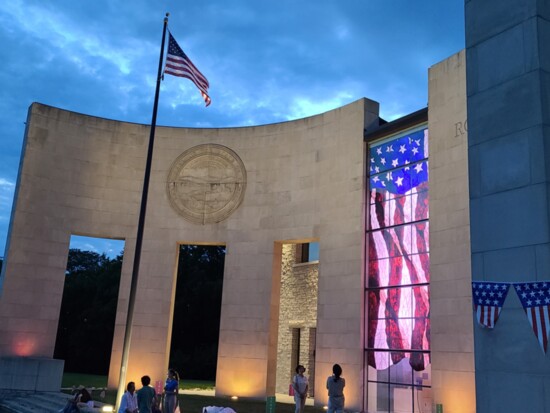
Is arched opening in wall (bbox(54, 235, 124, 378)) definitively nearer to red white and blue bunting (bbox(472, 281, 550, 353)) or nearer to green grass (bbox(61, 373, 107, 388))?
green grass (bbox(61, 373, 107, 388))

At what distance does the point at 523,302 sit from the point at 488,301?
601 mm

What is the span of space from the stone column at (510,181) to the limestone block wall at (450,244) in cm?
726

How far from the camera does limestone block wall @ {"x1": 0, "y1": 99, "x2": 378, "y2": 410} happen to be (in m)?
21.6

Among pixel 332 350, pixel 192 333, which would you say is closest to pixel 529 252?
pixel 332 350

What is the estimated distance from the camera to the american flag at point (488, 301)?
891 cm

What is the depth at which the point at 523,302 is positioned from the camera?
857 cm

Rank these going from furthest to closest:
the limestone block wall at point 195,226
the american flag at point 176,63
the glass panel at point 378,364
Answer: the limestone block wall at point 195,226 → the glass panel at point 378,364 → the american flag at point 176,63

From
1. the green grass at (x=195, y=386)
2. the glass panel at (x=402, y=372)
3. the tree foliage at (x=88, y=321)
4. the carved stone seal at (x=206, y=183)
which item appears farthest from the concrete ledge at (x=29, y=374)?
the tree foliage at (x=88, y=321)

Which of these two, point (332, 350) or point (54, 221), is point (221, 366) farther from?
point (54, 221)

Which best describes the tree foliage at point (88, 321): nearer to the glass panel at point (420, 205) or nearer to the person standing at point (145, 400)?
the glass panel at point (420, 205)

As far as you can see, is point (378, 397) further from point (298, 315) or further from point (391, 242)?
point (298, 315)

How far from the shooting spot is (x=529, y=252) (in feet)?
28.4

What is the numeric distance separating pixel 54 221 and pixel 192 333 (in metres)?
25.1

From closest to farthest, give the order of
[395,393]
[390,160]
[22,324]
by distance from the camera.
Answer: [395,393] < [390,160] < [22,324]
